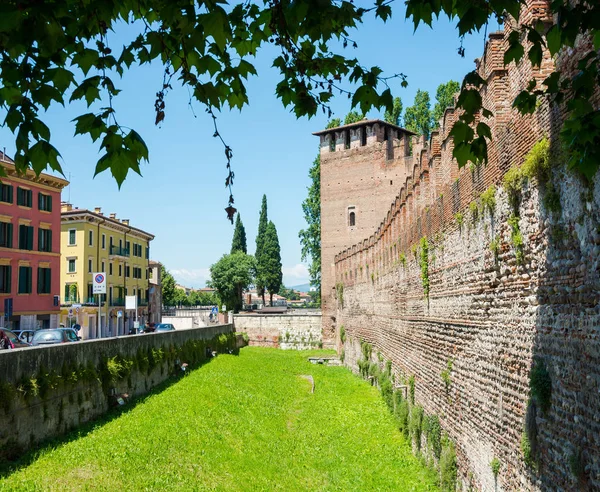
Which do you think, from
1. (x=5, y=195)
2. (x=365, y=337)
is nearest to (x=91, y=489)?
(x=365, y=337)

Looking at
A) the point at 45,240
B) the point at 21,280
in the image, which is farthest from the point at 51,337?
the point at 45,240

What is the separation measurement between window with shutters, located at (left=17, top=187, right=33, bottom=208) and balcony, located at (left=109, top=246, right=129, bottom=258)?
14.1m

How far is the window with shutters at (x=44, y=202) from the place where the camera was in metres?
34.9

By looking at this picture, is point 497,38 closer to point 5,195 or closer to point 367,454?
point 367,454

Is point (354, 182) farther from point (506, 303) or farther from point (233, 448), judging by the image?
point (506, 303)

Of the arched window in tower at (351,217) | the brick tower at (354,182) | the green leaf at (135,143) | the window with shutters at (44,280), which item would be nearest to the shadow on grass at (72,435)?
the green leaf at (135,143)

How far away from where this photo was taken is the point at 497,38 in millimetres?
8289

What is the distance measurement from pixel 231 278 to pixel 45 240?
3040 cm

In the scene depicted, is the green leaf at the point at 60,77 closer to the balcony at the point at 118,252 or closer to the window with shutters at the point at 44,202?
the window with shutters at the point at 44,202

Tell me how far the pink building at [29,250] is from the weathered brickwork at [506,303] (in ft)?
77.2

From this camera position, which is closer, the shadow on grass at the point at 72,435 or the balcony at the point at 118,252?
the shadow on grass at the point at 72,435

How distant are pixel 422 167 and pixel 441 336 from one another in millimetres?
3706

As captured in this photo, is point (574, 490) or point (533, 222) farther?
point (533, 222)

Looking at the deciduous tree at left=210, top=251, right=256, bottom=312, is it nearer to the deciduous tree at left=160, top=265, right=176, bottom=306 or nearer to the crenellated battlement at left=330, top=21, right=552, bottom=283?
the deciduous tree at left=160, top=265, right=176, bottom=306
